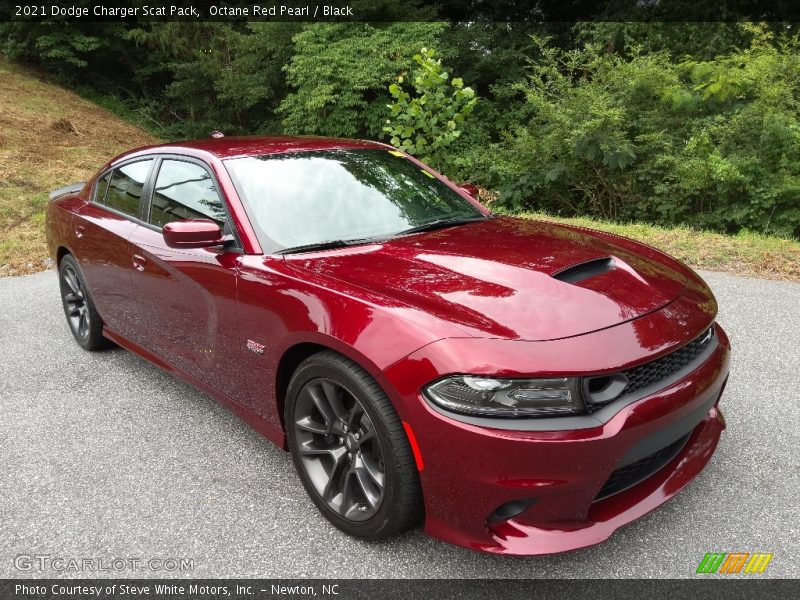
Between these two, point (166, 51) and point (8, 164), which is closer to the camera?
point (8, 164)

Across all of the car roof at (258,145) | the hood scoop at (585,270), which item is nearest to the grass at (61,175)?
the hood scoop at (585,270)

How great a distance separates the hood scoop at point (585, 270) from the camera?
2471 millimetres

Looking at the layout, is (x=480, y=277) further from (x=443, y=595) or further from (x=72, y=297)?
(x=72, y=297)

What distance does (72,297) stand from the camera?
4.75m

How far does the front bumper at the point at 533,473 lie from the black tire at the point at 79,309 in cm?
321

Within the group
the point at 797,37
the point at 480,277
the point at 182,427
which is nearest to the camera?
the point at 480,277

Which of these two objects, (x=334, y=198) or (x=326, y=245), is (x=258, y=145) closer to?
(x=334, y=198)

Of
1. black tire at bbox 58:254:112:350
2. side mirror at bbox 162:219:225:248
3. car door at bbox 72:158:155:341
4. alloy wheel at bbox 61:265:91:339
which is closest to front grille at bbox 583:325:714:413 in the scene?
side mirror at bbox 162:219:225:248

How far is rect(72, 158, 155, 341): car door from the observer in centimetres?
376

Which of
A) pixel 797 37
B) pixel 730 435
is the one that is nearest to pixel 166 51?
pixel 797 37

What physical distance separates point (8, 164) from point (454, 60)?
1033 cm

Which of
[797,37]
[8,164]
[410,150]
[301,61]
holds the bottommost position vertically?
[8,164]

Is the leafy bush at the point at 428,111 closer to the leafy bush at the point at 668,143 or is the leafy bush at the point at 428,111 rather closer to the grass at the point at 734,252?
the leafy bush at the point at 668,143

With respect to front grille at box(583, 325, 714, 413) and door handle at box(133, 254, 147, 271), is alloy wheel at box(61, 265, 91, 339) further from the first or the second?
front grille at box(583, 325, 714, 413)
